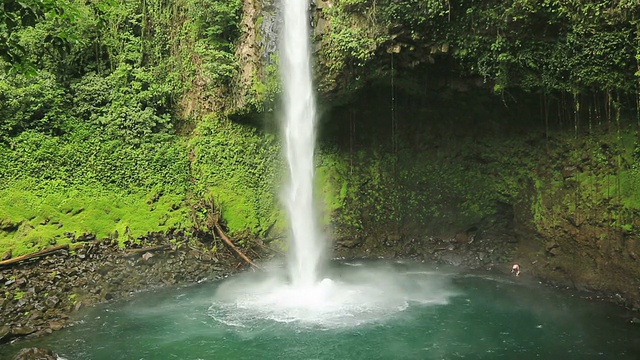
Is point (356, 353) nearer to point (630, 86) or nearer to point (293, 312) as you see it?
point (293, 312)

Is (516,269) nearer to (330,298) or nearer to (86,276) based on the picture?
(330,298)

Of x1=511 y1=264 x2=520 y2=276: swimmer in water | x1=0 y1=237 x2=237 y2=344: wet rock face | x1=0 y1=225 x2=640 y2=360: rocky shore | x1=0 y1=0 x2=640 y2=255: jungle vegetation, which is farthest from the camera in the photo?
x1=511 y1=264 x2=520 y2=276: swimmer in water

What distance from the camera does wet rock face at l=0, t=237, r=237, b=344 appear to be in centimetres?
897

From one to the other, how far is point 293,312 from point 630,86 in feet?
26.1

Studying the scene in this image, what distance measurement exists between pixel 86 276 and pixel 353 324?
6314 mm

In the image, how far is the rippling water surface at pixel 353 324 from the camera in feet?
25.2

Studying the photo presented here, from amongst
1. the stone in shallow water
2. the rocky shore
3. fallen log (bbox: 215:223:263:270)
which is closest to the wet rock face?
the rocky shore

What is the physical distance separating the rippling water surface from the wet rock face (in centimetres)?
46

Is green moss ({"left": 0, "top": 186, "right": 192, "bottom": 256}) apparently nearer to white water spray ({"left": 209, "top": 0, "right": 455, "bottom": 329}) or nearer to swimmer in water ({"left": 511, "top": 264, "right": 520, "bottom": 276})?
white water spray ({"left": 209, "top": 0, "right": 455, "bottom": 329})

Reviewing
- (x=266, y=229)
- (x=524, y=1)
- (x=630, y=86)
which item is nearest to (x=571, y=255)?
(x=630, y=86)

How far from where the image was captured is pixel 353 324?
28.5ft

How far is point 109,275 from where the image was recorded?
1077 cm

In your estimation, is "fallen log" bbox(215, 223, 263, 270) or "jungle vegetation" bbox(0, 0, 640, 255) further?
"fallen log" bbox(215, 223, 263, 270)

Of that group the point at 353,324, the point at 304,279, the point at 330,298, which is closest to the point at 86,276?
the point at 304,279
